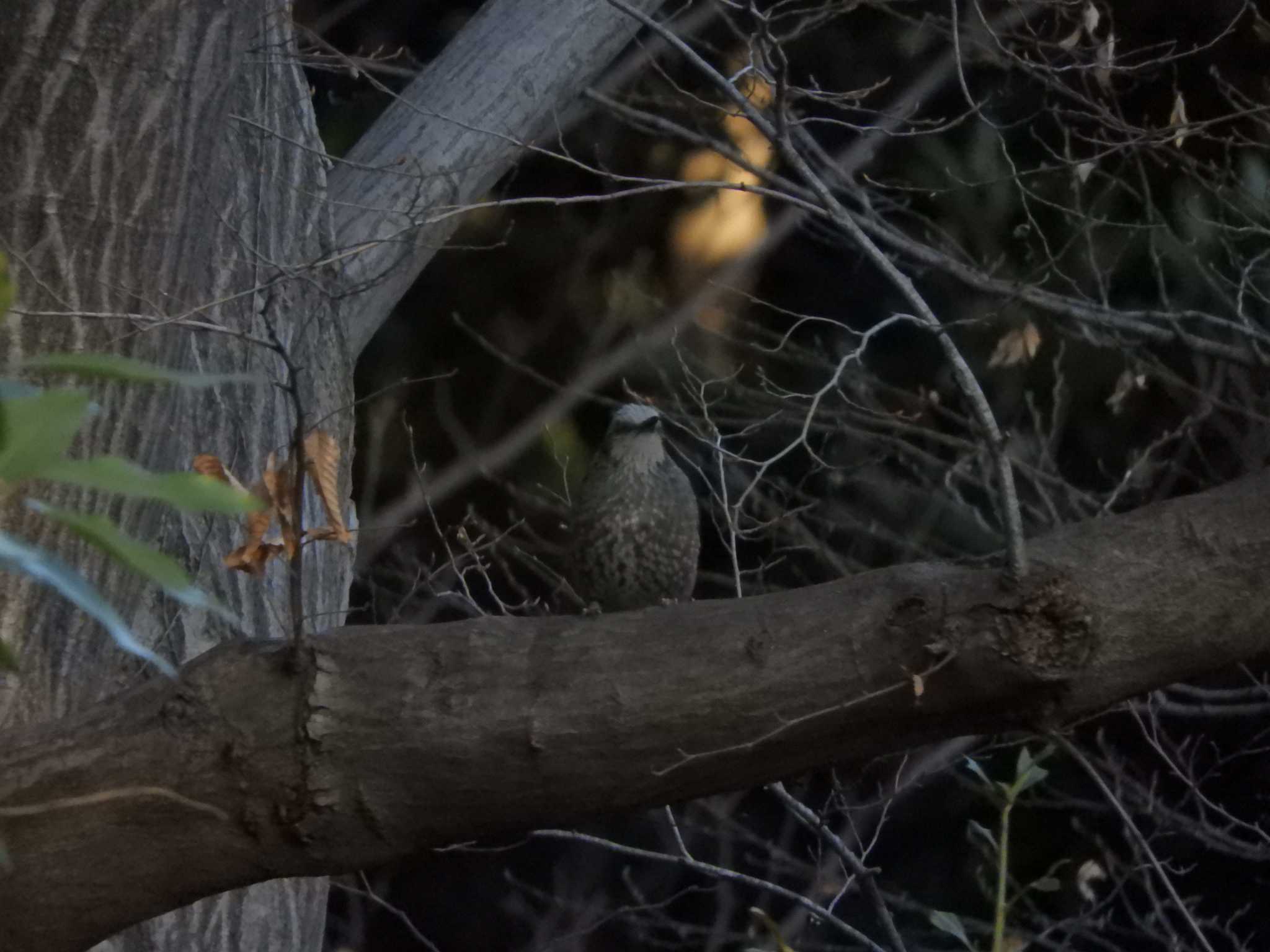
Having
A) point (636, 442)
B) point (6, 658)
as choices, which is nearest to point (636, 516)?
point (636, 442)

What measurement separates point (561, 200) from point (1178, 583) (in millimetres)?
999

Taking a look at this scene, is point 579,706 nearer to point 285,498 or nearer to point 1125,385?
point 285,498

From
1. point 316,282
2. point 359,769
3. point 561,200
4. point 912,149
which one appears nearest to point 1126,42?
point 912,149

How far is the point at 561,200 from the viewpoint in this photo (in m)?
2.26

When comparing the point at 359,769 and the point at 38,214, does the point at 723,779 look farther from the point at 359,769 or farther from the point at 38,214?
the point at 38,214

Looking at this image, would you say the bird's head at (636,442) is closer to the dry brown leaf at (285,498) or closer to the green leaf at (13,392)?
the dry brown leaf at (285,498)

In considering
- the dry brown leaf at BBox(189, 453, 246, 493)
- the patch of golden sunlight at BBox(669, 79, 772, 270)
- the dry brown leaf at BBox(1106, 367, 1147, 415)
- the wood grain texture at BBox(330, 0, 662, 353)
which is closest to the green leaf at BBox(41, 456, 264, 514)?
the dry brown leaf at BBox(189, 453, 246, 493)

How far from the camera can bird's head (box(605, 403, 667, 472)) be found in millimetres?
3285

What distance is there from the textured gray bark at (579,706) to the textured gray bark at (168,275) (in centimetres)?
8

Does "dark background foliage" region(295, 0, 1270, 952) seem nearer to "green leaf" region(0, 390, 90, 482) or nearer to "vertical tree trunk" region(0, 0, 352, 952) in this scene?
"vertical tree trunk" region(0, 0, 352, 952)

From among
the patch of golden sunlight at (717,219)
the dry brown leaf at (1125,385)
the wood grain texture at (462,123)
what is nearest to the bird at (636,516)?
the wood grain texture at (462,123)

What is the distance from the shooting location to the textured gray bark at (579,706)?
1.76 m

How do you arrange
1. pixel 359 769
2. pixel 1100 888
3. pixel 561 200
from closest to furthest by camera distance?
pixel 359 769
pixel 561 200
pixel 1100 888

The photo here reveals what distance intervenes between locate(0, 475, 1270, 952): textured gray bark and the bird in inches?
53.7
